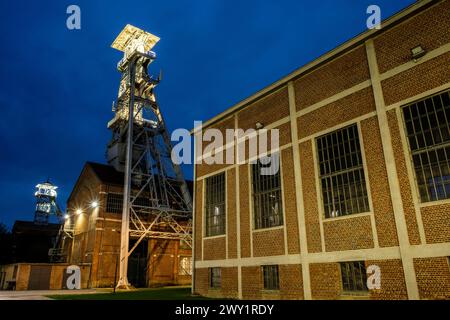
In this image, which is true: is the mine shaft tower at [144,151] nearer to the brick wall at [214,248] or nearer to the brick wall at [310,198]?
the brick wall at [214,248]

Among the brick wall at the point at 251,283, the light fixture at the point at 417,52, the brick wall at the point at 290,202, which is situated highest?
the light fixture at the point at 417,52

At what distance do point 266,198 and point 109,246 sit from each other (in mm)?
19303

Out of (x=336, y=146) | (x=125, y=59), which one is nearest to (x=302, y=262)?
(x=336, y=146)

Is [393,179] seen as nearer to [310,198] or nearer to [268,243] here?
[310,198]

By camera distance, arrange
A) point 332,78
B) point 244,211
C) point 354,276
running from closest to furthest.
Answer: point 354,276 → point 332,78 → point 244,211

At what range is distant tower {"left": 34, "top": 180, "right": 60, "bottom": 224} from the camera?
5641cm

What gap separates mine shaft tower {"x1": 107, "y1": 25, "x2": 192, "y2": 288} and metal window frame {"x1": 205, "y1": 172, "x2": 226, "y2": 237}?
11.2 m

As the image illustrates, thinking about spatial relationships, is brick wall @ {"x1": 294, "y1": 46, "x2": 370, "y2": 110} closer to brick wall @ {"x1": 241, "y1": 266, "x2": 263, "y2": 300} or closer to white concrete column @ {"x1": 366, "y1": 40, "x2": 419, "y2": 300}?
white concrete column @ {"x1": 366, "y1": 40, "x2": 419, "y2": 300}

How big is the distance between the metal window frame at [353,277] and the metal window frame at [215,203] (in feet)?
23.5

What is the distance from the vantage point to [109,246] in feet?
98.7

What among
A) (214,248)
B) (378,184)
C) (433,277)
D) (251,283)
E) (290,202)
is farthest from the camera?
(214,248)

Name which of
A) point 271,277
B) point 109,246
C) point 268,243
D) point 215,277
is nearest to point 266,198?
point 268,243

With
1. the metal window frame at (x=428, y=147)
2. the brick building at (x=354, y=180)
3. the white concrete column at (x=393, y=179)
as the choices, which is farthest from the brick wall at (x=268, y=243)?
the metal window frame at (x=428, y=147)

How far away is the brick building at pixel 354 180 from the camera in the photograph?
10.8m
